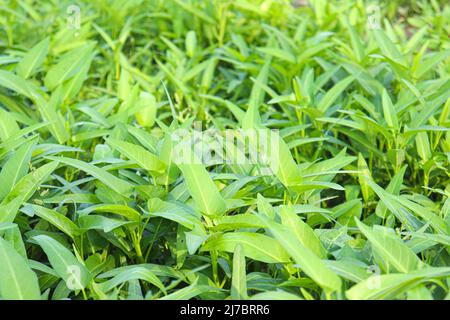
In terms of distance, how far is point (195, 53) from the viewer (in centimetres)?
308

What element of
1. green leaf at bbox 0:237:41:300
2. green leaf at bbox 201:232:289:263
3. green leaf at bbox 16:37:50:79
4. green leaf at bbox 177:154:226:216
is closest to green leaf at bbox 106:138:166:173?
green leaf at bbox 177:154:226:216

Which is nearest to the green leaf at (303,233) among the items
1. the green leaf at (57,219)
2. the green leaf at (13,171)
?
the green leaf at (57,219)

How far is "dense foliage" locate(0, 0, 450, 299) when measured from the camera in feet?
4.76

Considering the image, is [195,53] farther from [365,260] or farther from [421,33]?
[365,260]

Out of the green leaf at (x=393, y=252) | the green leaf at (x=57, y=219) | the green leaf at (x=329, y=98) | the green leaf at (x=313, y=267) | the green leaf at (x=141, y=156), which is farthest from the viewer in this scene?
the green leaf at (x=329, y=98)

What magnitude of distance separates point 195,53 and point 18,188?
1.59 m

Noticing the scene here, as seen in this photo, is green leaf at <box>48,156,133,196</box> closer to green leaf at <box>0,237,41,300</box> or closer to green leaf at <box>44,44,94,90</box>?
→ green leaf at <box>0,237,41,300</box>

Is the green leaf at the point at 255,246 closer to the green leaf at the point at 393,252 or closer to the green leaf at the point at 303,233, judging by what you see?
the green leaf at the point at 303,233

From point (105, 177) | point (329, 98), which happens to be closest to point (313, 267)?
point (105, 177)

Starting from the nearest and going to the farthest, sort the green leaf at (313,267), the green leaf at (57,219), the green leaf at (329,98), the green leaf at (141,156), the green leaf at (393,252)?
the green leaf at (313,267) < the green leaf at (393,252) < the green leaf at (57,219) < the green leaf at (141,156) < the green leaf at (329,98)

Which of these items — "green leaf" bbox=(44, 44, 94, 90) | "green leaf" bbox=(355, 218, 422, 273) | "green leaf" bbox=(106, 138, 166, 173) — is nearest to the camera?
"green leaf" bbox=(355, 218, 422, 273)

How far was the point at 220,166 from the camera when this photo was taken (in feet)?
6.48

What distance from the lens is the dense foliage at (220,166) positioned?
145 cm

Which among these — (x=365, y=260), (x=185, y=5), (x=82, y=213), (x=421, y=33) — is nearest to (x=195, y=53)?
(x=185, y=5)
